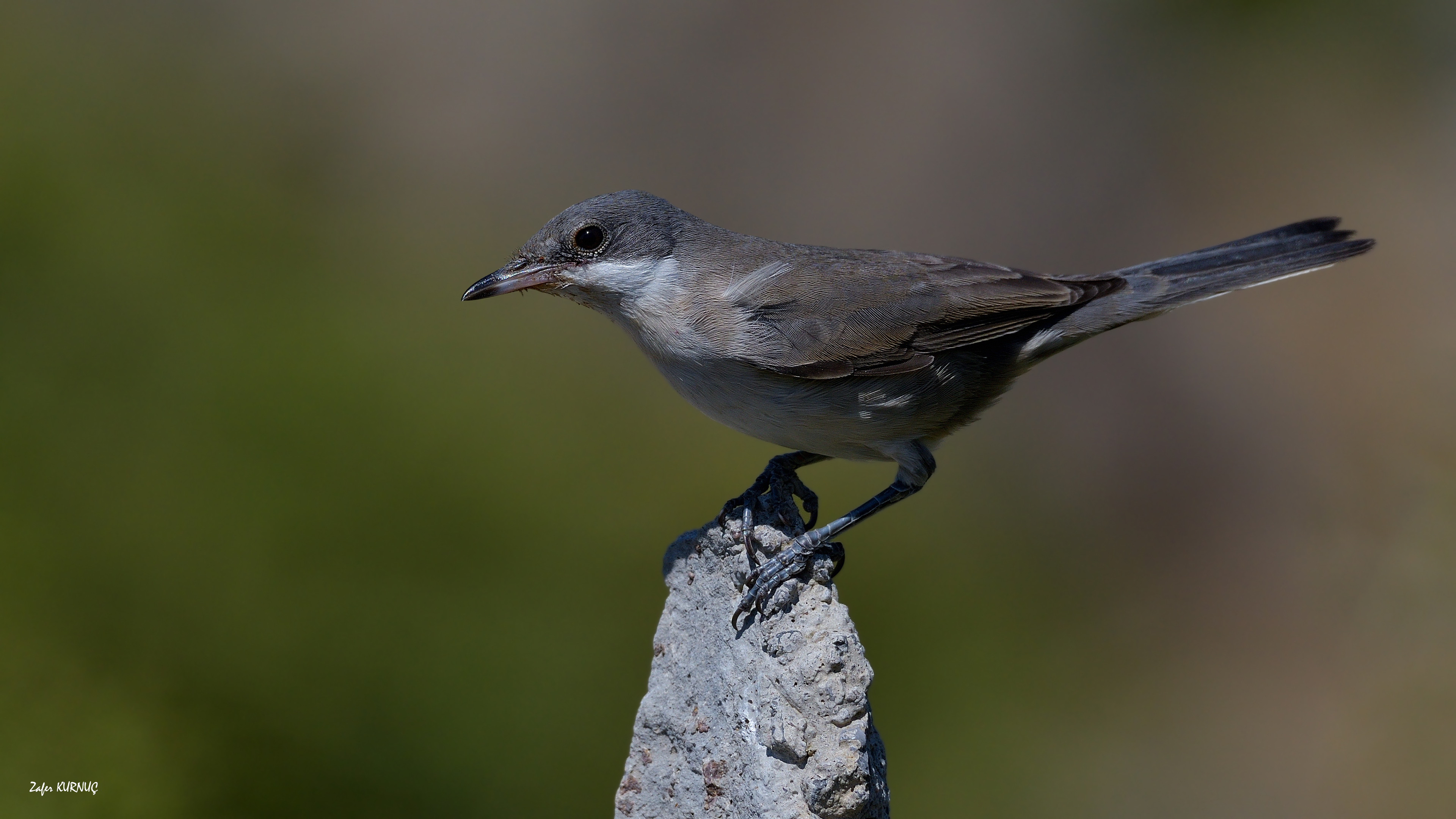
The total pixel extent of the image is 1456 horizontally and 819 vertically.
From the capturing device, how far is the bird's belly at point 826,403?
3785 mm

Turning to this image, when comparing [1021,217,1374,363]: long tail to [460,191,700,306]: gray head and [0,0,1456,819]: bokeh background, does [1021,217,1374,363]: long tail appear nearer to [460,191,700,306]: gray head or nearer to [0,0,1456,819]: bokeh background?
[460,191,700,306]: gray head

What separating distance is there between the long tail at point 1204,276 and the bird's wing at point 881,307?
0.28 ft

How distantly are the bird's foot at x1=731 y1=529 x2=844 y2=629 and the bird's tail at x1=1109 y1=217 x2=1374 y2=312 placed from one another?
1.86m

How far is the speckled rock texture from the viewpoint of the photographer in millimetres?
3006

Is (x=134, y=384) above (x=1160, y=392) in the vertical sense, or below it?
above

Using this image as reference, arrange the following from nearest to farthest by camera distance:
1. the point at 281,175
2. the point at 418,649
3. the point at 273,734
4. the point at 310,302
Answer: the point at 273,734, the point at 418,649, the point at 310,302, the point at 281,175

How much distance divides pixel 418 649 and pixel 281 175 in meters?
4.52

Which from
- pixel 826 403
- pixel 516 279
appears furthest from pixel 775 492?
pixel 516 279

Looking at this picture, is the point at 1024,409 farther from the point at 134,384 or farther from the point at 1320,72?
the point at 134,384

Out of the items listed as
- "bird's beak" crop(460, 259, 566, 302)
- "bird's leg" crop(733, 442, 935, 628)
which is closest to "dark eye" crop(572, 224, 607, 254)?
"bird's beak" crop(460, 259, 566, 302)

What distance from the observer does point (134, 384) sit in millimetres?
5816

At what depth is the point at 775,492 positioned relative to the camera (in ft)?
12.7

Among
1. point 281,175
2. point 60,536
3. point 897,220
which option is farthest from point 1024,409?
point 60,536

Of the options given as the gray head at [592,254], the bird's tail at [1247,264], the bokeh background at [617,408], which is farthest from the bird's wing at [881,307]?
the bokeh background at [617,408]
